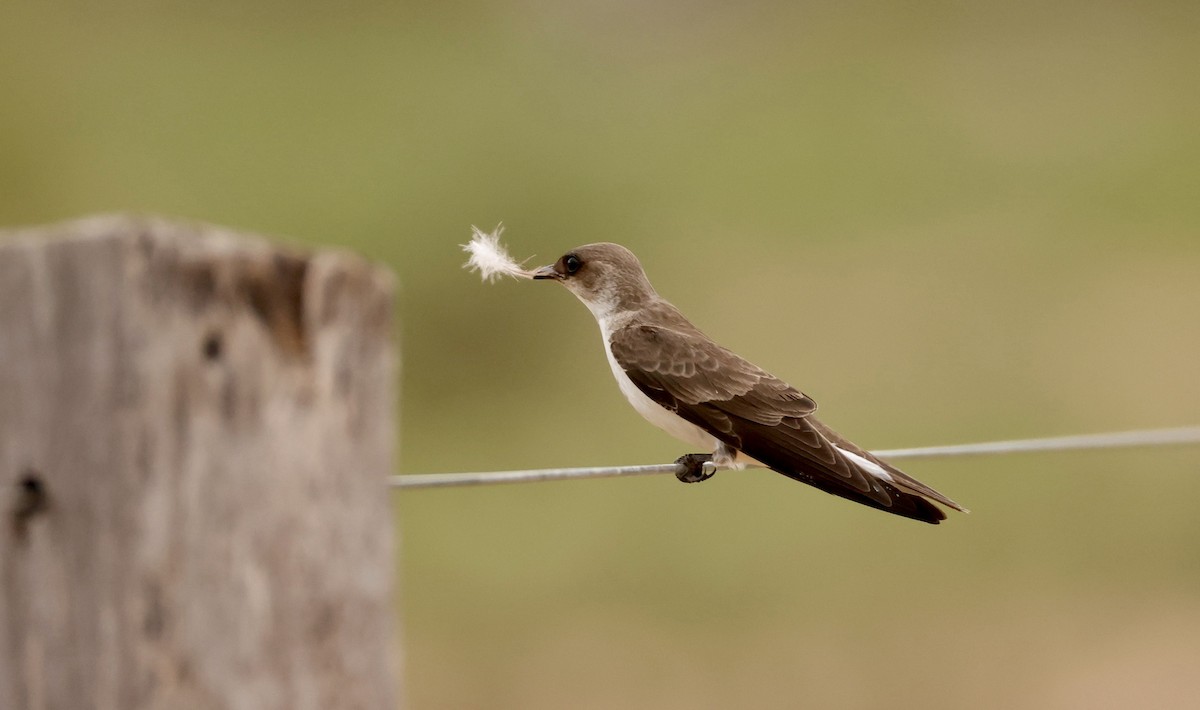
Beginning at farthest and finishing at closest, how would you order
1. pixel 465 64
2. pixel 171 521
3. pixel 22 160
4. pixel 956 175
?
pixel 465 64 < pixel 956 175 < pixel 22 160 < pixel 171 521

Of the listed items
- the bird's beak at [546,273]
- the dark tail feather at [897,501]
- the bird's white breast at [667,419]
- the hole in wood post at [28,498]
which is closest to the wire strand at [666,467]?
the dark tail feather at [897,501]

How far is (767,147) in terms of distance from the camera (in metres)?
16.1

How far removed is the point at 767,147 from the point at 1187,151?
5.15m

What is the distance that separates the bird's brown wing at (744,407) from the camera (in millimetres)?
3645

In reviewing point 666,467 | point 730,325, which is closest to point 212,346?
point 666,467

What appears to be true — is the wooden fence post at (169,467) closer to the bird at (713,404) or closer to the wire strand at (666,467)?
the wire strand at (666,467)

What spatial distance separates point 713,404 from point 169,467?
→ 98.4 inches

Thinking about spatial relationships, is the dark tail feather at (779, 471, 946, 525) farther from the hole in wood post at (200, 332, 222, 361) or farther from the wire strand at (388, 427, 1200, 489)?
the hole in wood post at (200, 332, 222, 361)

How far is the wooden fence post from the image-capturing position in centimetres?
161

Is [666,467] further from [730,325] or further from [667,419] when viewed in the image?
[730,325]

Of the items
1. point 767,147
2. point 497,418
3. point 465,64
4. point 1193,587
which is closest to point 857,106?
point 767,147

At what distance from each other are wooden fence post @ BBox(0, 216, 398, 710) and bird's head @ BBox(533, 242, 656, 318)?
272cm

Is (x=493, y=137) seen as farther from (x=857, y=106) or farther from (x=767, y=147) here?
(x=857, y=106)

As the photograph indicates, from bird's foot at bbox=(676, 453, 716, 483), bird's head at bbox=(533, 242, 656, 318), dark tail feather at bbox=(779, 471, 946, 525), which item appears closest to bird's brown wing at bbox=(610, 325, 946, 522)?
dark tail feather at bbox=(779, 471, 946, 525)
